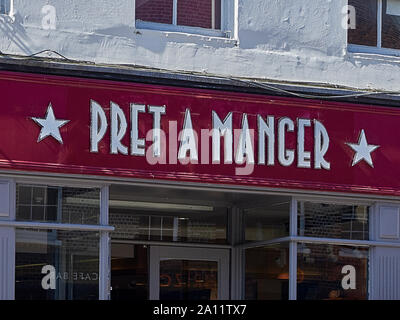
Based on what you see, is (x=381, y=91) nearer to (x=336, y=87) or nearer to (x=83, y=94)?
(x=336, y=87)

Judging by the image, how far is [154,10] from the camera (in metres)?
12.2

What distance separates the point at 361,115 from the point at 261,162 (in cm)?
143

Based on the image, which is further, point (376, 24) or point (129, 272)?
point (129, 272)

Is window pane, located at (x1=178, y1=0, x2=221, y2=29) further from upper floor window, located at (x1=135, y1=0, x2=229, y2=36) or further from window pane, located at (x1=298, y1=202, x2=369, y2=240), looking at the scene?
window pane, located at (x1=298, y1=202, x2=369, y2=240)

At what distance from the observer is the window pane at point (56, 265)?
11070mm

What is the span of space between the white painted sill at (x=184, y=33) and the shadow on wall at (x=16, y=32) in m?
1.30

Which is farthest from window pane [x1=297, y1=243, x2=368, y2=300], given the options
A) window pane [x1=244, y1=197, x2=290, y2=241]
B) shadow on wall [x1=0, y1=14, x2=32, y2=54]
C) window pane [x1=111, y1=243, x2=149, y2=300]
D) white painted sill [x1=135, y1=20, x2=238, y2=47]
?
shadow on wall [x1=0, y1=14, x2=32, y2=54]

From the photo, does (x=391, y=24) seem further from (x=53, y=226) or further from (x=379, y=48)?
(x=53, y=226)

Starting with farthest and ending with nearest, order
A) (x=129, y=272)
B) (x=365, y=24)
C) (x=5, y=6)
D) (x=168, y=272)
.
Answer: (x=168, y=272) < (x=129, y=272) < (x=365, y=24) < (x=5, y=6)

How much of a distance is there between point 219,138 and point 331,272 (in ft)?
7.08

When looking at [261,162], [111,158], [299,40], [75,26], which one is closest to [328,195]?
[261,162]

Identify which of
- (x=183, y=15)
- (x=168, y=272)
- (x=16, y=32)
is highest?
(x=183, y=15)

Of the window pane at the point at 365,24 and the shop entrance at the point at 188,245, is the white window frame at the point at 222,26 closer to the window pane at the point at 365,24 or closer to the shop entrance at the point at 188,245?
the window pane at the point at 365,24

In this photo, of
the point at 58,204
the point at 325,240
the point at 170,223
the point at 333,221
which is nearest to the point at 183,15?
the point at 58,204
